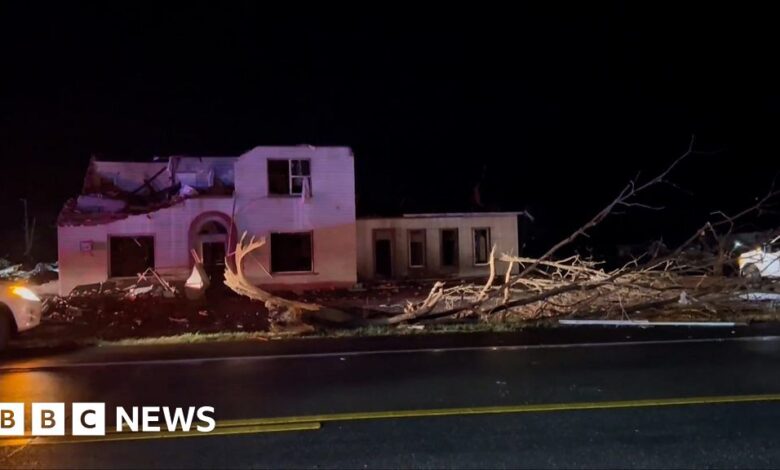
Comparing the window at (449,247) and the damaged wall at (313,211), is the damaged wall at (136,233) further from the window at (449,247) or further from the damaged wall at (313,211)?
the window at (449,247)

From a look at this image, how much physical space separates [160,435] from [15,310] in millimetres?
6313

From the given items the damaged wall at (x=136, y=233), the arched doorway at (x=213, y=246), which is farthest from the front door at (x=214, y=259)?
the damaged wall at (x=136, y=233)

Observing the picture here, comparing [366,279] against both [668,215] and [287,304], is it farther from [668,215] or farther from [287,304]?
[668,215]

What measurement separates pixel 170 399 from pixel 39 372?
2914 millimetres

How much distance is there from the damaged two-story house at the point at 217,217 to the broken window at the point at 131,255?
0.10ft

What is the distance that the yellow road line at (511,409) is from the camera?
6102 mm

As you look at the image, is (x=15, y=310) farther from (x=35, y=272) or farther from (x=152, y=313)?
(x=35, y=272)

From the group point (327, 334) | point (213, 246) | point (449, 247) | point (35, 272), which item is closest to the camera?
point (327, 334)

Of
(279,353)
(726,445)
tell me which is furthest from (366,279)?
(726,445)

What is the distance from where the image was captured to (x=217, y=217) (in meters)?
21.2

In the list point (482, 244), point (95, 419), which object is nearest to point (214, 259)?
point (482, 244)

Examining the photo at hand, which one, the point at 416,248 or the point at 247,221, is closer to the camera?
the point at 247,221

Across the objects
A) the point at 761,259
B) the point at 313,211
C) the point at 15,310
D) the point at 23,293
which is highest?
the point at 313,211

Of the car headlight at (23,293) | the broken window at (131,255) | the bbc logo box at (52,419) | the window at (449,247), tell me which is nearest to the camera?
the bbc logo box at (52,419)
